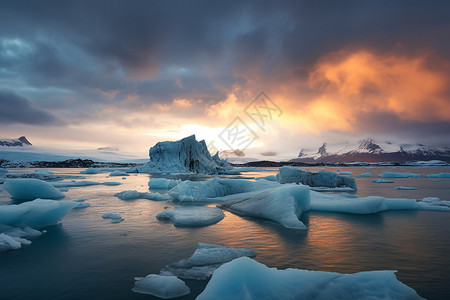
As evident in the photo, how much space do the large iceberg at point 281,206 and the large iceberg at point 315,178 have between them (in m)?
6.34

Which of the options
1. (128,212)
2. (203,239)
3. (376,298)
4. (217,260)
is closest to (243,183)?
(128,212)

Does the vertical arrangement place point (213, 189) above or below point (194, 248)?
above

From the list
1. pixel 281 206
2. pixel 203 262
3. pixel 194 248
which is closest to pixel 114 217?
pixel 194 248

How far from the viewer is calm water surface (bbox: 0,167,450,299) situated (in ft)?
7.57

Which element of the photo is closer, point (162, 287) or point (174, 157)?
point (162, 287)

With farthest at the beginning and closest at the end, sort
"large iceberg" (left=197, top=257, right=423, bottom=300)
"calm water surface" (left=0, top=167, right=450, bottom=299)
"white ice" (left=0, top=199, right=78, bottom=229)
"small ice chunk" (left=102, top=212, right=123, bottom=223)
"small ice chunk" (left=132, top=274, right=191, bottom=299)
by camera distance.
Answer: "small ice chunk" (left=102, top=212, right=123, bottom=223) < "white ice" (left=0, top=199, right=78, bottom=229) < "calm water surface" (left=0, top=167, right=450, bottom=299) < "small ice chunk" (left=132, top=274, right=191, bottom=299) < "large iceberg" (left=197, top=257, right=423, bottom=300)

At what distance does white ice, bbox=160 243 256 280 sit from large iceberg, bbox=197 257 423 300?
0.60 m

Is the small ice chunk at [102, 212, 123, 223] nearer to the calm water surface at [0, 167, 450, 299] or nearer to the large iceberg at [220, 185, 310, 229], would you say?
the calm water surface at [0, 167, 450, 299]

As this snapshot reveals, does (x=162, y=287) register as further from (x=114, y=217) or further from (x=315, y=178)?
(x=315, y=178)

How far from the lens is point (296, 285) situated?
2.01 m

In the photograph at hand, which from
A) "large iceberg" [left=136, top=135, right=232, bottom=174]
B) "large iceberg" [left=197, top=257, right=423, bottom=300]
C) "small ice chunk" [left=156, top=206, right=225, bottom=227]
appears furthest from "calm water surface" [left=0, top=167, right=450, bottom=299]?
"large iceberg" [left=136, top=135, right=232, bottom=174]

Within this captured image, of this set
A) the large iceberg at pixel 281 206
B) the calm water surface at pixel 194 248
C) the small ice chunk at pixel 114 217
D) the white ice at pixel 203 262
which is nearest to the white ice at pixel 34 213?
the calm water surface at pixel 194 248

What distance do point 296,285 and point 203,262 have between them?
1210 mm

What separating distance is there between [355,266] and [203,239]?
222 centimetres
